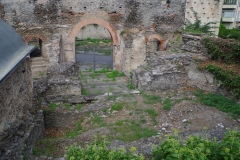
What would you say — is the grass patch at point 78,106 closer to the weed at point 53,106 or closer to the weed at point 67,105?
the weed at point 67,105

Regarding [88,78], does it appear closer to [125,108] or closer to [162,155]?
[125,108]

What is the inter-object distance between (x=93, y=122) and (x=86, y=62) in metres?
8.53

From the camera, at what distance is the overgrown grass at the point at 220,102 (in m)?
7.05

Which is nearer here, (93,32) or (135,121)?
(135,121)

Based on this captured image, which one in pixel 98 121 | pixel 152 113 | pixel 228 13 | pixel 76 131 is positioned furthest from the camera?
pixel 228 13

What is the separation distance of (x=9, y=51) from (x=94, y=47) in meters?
10.8

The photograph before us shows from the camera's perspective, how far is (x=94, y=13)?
475 inches

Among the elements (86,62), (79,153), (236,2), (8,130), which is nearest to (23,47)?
(8,130)

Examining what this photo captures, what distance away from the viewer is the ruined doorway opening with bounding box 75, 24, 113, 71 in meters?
14.2

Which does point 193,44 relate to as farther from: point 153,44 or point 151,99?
point 153,44

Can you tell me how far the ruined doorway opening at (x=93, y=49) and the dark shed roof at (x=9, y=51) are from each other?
21.9 ft

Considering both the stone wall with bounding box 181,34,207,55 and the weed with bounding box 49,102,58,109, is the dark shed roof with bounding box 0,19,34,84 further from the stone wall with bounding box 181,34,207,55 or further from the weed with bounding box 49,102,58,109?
the stone wall with bounding box 181,34,207,55

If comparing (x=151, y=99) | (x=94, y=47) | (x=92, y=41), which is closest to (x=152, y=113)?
(x=151, y=99)

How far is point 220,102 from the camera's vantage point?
7430 millimetres
